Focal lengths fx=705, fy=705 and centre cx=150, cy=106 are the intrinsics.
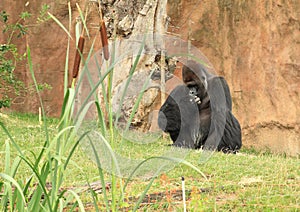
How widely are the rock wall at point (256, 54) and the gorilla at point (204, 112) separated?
2854mm

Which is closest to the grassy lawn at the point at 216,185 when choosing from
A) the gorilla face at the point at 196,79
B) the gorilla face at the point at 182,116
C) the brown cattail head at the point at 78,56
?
the gorilla face at the point at 182,116

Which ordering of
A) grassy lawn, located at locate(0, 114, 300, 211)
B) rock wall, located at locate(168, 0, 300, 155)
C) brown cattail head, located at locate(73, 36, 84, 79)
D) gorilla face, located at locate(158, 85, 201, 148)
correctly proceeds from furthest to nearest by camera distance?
rock wall, located at locate(168, 0, 300, 155), gorilla face, located at locate(158, 85, 201, 148), grassy lawn, located at locate(0, 114, 300, 211), brown cattail head, located at locate(73, 36, 84, 79)

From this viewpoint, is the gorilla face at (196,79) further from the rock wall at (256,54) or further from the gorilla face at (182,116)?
the rock wall at (256,54)

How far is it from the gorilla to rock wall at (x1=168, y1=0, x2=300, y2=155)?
112 inches

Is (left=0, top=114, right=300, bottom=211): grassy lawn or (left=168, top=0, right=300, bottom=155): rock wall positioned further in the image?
(left=168, top=0, right=300, bottom=155): rock wall

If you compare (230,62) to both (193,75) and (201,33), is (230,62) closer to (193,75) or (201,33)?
(201,33)

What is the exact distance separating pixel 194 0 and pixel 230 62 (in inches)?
66.0

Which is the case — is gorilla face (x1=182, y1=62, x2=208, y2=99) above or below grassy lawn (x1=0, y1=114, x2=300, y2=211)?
above

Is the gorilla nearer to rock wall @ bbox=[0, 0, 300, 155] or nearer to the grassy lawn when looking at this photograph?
the grassy lawn

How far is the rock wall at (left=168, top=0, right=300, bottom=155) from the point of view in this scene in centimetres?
1195

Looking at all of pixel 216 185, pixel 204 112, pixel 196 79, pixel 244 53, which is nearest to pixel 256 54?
pixel 244 53

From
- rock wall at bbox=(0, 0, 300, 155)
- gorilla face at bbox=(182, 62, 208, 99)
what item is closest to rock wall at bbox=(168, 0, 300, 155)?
rock wall at bbox=(0, 0, 300, 155)

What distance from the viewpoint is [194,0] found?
1428 centimetres

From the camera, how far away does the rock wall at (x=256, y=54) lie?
11953 millimetres
